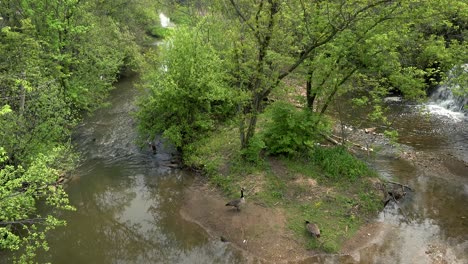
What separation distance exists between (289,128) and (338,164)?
8.81 ft

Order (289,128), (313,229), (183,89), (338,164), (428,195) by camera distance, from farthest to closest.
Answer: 1. (183,89)
2. (289,128)
3. (338,164)
4. (428,195)
5. (313,229)

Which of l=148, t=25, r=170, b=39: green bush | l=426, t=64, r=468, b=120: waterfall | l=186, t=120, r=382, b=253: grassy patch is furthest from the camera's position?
l=148, t=25, r=170, b=39: green bush

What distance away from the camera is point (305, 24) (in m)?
13.9

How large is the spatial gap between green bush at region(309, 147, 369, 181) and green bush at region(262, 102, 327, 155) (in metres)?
0.75

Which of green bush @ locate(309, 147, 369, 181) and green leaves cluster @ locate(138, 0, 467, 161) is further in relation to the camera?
green bush @ locate(309, 147, 369, 181)

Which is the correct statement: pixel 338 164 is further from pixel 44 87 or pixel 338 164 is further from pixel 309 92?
pixel 44 87

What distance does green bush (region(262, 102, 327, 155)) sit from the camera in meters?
15.9

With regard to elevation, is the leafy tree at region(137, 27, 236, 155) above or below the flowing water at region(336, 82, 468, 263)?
above

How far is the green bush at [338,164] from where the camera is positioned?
1563cm

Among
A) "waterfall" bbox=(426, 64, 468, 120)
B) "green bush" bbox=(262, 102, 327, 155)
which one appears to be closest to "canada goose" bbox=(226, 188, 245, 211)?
"green bush" bbox=(262, 102, 327, 155)

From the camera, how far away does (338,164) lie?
1589cm

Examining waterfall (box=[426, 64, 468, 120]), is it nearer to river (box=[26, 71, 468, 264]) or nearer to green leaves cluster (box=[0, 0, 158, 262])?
river (box=[26, 71, 468, 264])

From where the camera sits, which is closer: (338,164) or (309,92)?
(338,164)

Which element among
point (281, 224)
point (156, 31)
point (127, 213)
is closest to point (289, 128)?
point (281, 224)
